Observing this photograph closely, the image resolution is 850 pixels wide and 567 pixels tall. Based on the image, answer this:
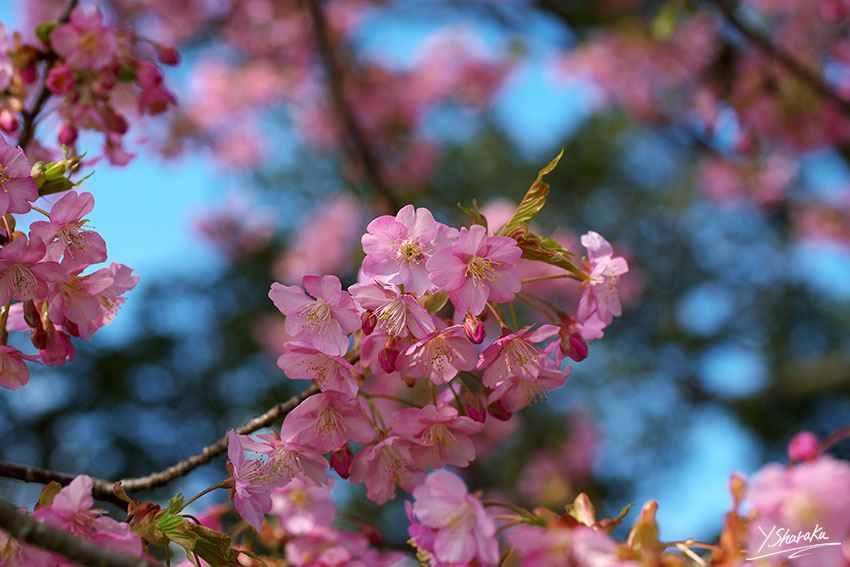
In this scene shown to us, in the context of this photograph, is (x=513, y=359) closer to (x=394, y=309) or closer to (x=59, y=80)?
(x=394, y=309)

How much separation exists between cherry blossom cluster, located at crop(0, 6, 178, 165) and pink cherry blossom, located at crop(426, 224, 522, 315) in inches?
36.3

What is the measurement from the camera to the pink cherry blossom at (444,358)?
989 millimetres

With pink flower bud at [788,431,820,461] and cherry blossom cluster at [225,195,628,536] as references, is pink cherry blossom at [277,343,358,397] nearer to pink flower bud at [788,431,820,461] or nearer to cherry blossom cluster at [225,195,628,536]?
cherry blossom cluster at [225,195,628,536]

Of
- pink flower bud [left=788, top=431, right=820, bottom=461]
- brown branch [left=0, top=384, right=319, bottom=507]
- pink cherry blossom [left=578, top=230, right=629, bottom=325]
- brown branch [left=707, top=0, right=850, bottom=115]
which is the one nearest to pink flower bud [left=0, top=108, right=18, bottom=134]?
brown branch [left=0, top=384, right=319, bottom=507]

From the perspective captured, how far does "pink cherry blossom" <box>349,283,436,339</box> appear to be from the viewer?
0.95m

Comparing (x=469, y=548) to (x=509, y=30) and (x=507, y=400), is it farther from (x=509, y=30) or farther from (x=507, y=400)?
(x=509, y=30)

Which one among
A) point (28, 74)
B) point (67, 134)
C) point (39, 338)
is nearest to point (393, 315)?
point (39, 338)

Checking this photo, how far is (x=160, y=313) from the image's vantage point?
736 centimetres

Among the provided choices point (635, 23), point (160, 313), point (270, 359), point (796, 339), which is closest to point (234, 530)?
point (635, 23)

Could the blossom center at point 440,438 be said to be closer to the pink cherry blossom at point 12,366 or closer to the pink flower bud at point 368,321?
the pink flower bud at point 368,321

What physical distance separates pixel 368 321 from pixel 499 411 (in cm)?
29

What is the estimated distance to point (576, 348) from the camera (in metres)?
1.12

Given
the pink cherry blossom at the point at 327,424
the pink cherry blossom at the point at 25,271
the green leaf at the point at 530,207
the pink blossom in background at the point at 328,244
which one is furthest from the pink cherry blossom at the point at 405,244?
the pink blossom in background at the point at 328,244

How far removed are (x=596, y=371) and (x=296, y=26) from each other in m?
4.75
